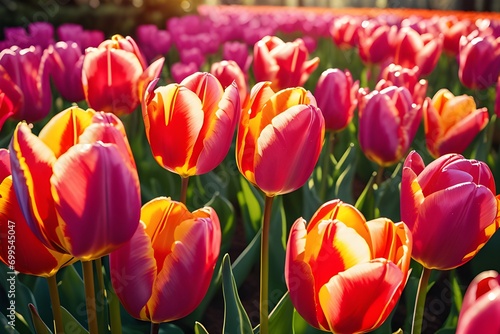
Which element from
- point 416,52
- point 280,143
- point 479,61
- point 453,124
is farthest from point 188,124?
point 416,52

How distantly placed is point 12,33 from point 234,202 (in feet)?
4.78

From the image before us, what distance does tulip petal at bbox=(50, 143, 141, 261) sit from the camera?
2.25 feet

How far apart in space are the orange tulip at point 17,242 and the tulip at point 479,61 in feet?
5.69

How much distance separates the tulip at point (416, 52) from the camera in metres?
2.38

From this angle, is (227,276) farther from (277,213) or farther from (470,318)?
(277,213)

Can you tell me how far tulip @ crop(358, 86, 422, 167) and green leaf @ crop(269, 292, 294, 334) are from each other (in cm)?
58

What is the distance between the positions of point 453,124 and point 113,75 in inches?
34.0

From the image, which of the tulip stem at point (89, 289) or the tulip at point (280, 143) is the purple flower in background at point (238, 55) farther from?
the tulip stem at point (89, 289)

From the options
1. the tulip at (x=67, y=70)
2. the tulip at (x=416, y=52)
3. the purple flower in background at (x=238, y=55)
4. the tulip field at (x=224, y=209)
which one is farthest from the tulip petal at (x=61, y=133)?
the purple flower in background at (x=238, y=55)

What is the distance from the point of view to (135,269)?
78 centimetres

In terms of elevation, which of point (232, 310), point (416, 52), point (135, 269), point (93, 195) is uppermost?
point (93, 195)

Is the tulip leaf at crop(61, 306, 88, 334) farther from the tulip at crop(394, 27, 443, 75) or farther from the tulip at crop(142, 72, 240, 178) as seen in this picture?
the tulip at crop(394, 27, 443, 75)

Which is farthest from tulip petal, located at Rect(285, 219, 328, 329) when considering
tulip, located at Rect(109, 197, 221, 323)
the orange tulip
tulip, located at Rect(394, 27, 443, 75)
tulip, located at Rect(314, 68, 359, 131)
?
tulip, located at Rect(394, 27, 443, 75)

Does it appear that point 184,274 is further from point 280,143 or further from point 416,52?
point 416,52
